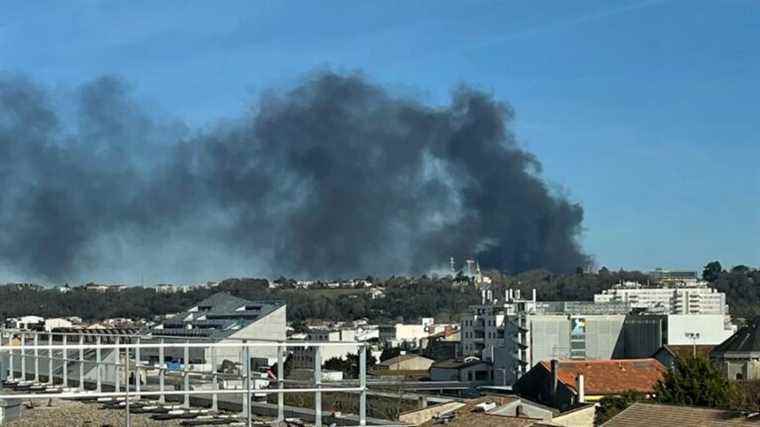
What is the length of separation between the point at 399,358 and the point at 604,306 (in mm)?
26617

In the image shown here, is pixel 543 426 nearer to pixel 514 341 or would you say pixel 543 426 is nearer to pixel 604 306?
pixel 514 341

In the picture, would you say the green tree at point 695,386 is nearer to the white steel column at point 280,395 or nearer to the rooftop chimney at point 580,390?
the rooftop chimney at point 580,390

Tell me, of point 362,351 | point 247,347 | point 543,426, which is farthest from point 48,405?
point 543,426

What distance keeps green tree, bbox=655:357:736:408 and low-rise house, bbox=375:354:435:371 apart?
3391 inches

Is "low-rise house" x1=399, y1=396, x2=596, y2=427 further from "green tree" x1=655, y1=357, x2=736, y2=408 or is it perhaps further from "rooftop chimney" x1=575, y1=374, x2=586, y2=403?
"rooftop chimney" x1=575, y1=374, x2=586, y2=403

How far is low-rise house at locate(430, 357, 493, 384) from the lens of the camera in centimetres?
11956

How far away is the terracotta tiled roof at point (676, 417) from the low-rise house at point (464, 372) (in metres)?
79.9

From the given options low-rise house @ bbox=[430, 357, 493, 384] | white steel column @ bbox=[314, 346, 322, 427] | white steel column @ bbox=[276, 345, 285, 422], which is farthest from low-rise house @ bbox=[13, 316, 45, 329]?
low-rise house @ bbox=[430, 357, 493, 384]

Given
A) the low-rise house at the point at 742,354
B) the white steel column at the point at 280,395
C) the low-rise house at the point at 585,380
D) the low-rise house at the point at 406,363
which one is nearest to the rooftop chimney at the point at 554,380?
the low-rise house at the point at 585,380

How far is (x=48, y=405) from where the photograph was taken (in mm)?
13516

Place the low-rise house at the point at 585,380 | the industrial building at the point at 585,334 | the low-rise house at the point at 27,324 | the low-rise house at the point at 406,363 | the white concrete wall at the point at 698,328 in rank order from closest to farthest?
the low-rise house at the point at 27,324 → the low-rise house at the point at 585,380 → the industrial building at the point at 585,334 → the white concrete wall at the point at 698,328 → the low-rise house at the point at 406,363

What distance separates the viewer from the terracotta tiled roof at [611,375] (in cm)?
7388

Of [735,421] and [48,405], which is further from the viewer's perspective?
[735,421]

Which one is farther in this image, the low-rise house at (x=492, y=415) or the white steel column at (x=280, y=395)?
the low-rise house at (x=492, y=415)
